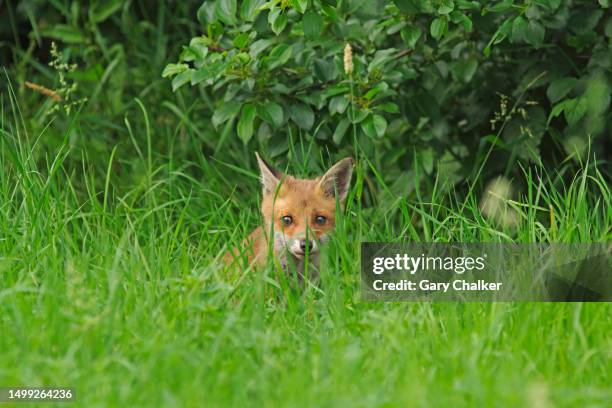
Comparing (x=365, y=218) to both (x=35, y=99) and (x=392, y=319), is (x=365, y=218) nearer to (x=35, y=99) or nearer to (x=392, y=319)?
(x=392, y=319)

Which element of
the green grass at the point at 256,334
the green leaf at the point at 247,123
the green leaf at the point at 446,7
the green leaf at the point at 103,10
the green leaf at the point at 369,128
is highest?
the green leaf at the point at 103,10

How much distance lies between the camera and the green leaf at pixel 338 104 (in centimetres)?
539

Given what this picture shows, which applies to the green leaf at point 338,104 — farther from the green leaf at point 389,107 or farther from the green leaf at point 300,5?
the green leaf at point 300,5

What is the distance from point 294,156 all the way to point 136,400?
2480mm

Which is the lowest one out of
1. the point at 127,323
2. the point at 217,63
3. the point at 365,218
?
the point at 127,323

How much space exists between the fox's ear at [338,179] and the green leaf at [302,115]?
16.8 inches

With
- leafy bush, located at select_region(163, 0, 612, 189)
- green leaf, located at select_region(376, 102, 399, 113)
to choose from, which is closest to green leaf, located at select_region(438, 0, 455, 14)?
leafy bush, located at select_region(163, 0, 612, 189)

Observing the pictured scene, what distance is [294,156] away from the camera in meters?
5.59

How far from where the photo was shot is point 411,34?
5.35m

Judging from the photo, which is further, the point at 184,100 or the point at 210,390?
the point at 184,100

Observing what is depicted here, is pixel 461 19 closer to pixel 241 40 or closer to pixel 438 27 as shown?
pixel 438 27

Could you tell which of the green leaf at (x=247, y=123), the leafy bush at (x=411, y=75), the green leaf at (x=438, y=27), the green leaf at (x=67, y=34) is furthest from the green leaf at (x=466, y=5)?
the green leaf at (x=67, y=34)

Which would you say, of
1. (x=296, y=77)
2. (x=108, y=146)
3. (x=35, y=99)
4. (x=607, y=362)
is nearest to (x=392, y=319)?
(x=607, y=362)

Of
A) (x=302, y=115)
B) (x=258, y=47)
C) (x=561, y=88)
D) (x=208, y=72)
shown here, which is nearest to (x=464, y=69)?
(x=561, y=88)
